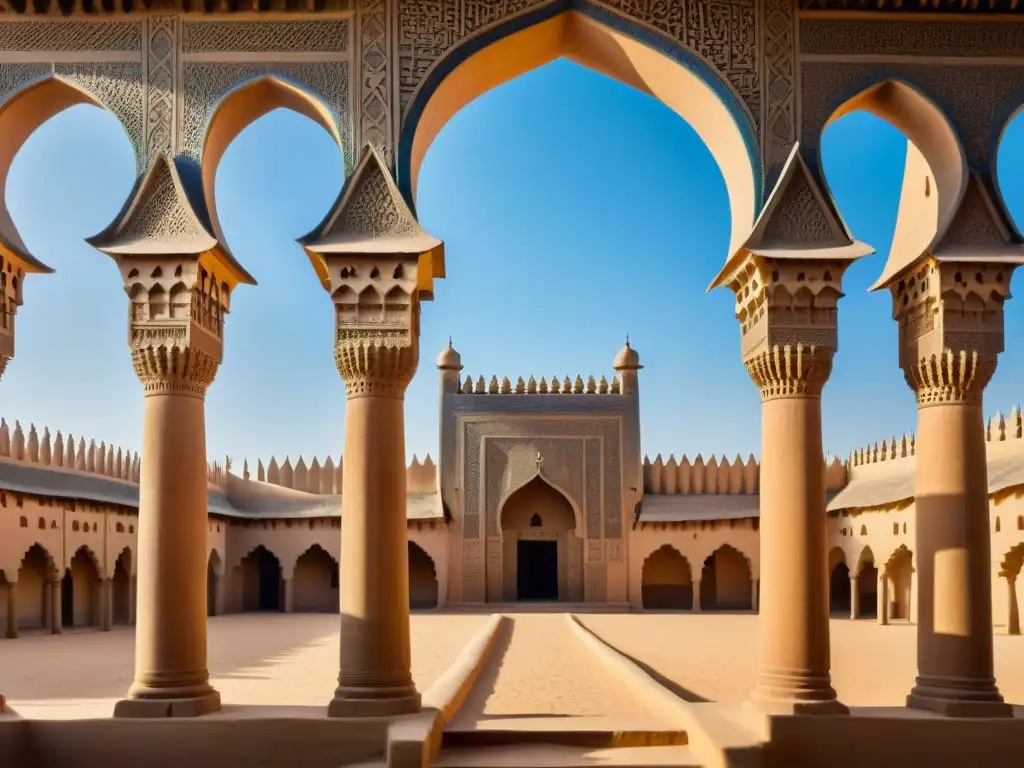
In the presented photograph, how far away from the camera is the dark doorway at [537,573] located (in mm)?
27031

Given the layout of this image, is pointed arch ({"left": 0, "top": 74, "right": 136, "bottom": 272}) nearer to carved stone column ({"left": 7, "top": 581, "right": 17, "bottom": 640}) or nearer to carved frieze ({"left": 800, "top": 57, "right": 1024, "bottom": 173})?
carved frieze ({"left": 800, "top": 57, "right": 1024, "bottom": 173})

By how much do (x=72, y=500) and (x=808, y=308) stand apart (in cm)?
1545

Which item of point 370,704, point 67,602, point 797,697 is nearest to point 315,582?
point 67,602

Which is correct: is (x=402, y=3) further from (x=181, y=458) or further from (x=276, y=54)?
(x=181, y=458)

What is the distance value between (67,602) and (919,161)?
17.3m

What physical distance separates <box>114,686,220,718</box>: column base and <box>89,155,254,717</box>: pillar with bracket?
0.08ft

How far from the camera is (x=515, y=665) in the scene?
12.4 meters

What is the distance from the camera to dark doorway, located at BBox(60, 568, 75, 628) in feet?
65.8

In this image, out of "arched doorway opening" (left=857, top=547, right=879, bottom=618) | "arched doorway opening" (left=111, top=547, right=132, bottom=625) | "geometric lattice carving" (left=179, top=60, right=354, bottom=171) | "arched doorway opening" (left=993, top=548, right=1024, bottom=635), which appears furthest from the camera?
"arched doorway opening" (left=857, top=547, right=879, bottom=618)

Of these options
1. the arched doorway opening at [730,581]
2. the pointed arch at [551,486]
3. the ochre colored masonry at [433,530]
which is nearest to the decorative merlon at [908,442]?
the ochre colored masonry at [433,530]

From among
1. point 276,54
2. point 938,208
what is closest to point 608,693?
point 938,208

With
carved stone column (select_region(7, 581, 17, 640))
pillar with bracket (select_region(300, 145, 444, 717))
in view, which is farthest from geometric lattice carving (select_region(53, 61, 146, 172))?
carved stone column (select_region(7, 581, 17, 640))

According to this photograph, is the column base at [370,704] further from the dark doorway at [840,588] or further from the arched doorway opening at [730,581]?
the dark doorway at [840,588]

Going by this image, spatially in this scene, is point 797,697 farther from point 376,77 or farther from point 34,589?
point 34,589
